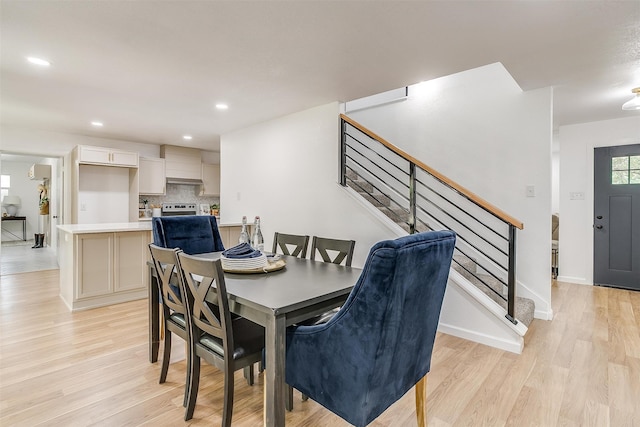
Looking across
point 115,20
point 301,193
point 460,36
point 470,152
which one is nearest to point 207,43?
point 115,20

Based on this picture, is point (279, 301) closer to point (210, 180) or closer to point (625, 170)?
point (625, 170)

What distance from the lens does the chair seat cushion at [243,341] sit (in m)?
1.58

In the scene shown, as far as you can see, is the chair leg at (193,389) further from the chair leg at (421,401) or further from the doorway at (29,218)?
the doorway at (29,218)

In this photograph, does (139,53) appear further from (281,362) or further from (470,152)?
(470,152)

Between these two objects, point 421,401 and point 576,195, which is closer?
point 421,401

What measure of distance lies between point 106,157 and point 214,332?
505cm

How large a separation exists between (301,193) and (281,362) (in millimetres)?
2930

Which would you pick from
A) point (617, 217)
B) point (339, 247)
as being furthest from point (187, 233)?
point (617, 217)

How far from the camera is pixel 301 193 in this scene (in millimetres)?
4133

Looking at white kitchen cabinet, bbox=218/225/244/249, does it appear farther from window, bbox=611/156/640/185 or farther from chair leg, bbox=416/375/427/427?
window, bbox=611/156/640/185

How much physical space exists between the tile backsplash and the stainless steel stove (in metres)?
0.34

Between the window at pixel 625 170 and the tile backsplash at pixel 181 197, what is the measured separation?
713 cm

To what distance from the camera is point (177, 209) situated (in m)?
6.30

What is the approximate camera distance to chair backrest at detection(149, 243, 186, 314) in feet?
5.72
